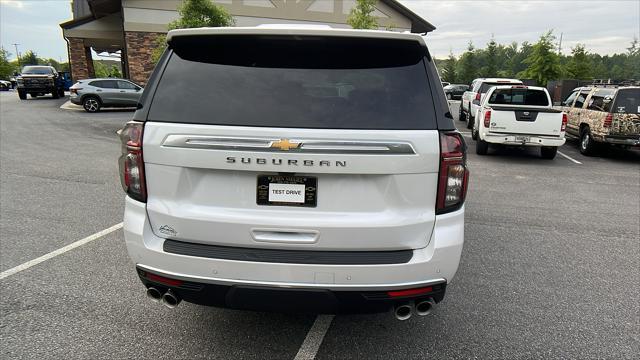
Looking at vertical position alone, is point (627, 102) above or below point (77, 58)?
below

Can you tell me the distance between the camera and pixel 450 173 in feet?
7.86

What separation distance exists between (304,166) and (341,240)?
453 mm

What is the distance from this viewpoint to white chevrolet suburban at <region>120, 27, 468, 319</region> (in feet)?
7.44

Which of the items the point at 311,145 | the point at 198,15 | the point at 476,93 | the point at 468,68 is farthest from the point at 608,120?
the point at 468,68

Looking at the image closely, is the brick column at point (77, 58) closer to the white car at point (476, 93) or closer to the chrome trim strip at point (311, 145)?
the white car at point (476, 93)

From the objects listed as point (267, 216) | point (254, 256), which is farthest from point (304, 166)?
point (254, 256)

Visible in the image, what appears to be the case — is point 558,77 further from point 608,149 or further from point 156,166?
point 156,166

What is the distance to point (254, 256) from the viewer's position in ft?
7.65

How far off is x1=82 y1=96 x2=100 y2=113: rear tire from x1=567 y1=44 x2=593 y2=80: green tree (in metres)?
37.6

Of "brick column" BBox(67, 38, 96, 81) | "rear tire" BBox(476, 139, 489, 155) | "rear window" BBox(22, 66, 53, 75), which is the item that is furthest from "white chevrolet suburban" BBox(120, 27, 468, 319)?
"rear window" BBox(22, 66, 53, 75)

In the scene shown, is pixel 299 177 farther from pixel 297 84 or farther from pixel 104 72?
pixel 104 72

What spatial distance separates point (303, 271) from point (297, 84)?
104 cm

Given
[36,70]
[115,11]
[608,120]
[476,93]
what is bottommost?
[608,120]

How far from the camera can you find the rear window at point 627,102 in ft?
33.9
